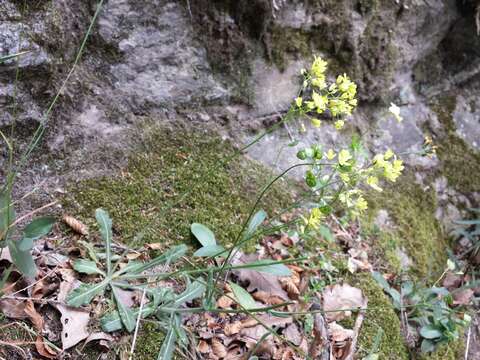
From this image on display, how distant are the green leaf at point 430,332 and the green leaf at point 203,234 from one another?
108 centimetres

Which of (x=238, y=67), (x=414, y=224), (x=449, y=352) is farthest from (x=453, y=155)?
(x=238, y=67)

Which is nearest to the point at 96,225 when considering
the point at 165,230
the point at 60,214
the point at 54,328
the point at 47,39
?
the point at 60,214

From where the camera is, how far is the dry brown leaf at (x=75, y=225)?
1.92 metres

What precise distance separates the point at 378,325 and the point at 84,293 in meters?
1.32

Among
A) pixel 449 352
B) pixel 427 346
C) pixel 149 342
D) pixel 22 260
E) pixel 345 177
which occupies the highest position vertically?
pixel 345 177

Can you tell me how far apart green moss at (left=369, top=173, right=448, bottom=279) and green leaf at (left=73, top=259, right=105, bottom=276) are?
1616 mm

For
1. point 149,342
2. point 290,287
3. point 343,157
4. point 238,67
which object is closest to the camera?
point 343,157

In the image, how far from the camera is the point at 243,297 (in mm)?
1938

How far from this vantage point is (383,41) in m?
3.25

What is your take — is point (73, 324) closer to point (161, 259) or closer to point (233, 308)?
point (161, 259)

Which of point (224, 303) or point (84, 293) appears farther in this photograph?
point (224, 303)

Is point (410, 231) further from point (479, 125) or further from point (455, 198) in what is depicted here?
point (479, 125)

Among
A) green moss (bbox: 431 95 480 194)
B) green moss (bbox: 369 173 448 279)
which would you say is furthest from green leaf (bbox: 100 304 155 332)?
green moss (bbox: 431 95 480 194)

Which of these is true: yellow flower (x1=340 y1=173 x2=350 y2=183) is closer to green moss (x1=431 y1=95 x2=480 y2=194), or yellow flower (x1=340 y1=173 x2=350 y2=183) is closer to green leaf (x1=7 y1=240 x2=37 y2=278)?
green leaf (x1=7 y1=240 x2=37 y2=278)
